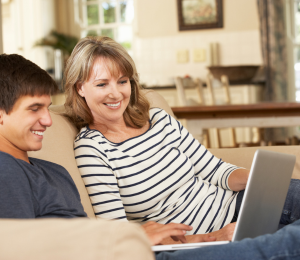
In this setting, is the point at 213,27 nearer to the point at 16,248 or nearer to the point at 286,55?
the point at 286,55

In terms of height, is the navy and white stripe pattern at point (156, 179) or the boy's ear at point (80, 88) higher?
the boy's ear at point (80, 88)

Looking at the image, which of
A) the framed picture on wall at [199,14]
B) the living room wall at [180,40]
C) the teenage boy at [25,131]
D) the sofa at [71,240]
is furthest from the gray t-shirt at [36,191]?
the framed picture on wall at [199,14]

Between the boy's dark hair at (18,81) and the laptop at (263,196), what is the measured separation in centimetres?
44

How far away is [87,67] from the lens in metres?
1.20

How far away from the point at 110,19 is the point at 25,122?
5.16 meters

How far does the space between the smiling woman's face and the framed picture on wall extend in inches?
160

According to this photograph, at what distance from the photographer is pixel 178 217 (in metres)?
1.21

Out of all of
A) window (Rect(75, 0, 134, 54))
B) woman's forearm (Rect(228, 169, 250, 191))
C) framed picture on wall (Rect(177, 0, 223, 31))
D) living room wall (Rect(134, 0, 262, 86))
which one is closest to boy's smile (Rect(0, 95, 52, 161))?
woman's forearm (Rect(228, 169, 250, 191))

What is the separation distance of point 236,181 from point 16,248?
976 millimetres

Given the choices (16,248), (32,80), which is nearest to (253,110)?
(32,80)

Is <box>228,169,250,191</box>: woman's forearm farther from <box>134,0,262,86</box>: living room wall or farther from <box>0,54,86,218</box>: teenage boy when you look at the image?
<box>134,0,262,86</box>: living room wall

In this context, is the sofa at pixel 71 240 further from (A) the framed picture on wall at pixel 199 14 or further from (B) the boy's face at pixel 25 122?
(A) the framed picture on wall at pixel 199 14

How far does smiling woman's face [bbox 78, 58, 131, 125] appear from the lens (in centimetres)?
120

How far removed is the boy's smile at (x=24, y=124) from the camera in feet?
2.67
